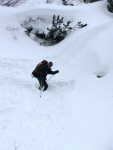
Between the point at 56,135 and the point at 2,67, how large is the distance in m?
5.30

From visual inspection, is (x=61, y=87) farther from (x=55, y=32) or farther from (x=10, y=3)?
(x=10, y=3)

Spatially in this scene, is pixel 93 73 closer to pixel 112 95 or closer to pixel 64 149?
pixel 112 95

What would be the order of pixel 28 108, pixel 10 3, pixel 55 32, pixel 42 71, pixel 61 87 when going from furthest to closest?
pixel 10 3 → pixel 55 32 → pixel 61 87 → pixel 42 71 → pixel 28 108

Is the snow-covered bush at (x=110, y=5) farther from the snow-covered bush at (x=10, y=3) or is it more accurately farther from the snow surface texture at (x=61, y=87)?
the snow-covered bush at (x=10, y=3)

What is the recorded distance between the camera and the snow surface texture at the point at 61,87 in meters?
9.08

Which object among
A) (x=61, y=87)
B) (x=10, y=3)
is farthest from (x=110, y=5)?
(x=61, y=87)

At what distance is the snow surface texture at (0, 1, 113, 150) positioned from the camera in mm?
9078

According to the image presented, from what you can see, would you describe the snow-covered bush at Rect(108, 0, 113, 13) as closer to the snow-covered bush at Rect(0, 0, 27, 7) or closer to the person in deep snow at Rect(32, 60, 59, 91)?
A: the snow-covered bush at Rect(0, 0, 27, 7)

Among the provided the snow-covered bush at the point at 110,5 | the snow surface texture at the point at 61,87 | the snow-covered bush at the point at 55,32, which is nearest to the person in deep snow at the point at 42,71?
the snow surface texture at the point at 61,87

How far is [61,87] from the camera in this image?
12.8 meters

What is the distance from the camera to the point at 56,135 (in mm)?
9359

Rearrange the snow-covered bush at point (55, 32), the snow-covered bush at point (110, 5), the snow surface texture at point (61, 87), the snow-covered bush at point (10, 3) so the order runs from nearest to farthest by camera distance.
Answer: the snow surface texture at point (61, 87), the snow-covered bush at point (55, 32), the snow-covered bush at point (110, 5), the snow-covered bush at point (10, 3)

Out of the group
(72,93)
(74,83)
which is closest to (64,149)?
(72,93)

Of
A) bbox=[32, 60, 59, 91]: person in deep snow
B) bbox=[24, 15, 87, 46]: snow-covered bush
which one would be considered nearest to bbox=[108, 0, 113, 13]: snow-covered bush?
bbox=[24, 15, 87, 46]: snow-covered bush
